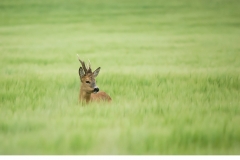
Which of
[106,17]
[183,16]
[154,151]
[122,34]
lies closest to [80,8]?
[106,17]

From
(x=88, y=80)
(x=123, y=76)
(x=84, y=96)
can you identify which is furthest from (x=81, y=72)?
(x=123, y=76)

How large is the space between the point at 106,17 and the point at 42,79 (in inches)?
61.7

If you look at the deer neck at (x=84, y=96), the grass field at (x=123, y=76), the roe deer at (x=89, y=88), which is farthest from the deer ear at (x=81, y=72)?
the grass field at (x=123, y=76)

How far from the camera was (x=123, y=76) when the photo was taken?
3.78m

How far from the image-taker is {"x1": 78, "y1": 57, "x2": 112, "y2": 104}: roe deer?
3122mm

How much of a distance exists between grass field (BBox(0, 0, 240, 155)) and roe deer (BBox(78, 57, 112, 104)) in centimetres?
13

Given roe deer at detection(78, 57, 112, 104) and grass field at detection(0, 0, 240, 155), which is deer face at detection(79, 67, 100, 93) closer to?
roe deer at detection(78, 57, 112, 104)

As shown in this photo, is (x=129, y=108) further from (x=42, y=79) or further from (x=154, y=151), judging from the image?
(x=42, y=79)

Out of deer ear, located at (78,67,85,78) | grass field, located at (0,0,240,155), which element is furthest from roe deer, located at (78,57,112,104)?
grass field, located at (0,0,240,155)

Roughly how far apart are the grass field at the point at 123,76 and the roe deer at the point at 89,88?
0.13m

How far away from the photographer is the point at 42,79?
3.62 m

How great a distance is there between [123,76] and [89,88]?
2.36 ft

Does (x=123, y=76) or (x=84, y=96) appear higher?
(x=123, y=76)

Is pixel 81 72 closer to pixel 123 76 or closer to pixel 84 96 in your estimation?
pixel 84 96
